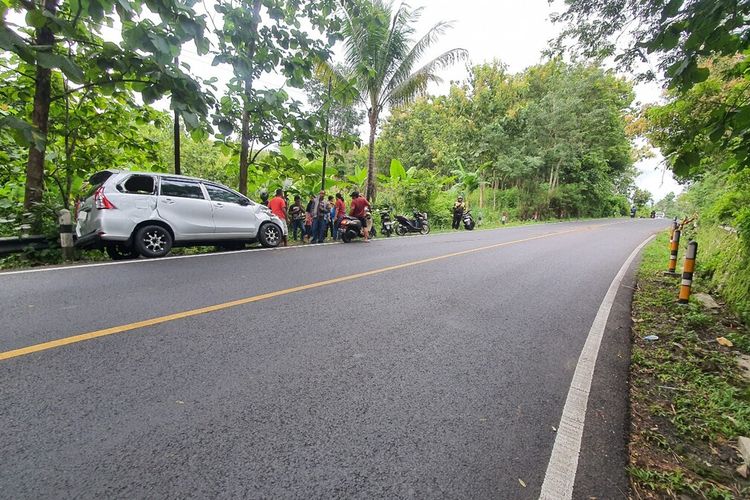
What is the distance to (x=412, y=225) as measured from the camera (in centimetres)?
1661

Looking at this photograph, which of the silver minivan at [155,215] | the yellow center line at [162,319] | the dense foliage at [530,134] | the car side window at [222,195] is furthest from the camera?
the dense foliage at [530,134]

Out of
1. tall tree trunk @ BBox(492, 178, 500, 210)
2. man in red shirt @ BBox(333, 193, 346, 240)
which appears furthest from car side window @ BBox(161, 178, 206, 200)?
tall tree trunk @ BBox(492, 178, 500, 210)

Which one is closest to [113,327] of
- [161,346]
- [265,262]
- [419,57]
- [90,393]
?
[161,346]

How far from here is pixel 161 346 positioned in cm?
320

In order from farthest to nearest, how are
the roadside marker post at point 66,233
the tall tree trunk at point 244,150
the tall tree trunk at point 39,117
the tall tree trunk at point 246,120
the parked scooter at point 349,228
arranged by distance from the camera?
the parked scooter at point 349,228 < the tall tree trunk at point 244,150 < the tall tree trunk at point 246,120 < the roadside marker post at point 66,233 < the tall tree trunk at point 39,117

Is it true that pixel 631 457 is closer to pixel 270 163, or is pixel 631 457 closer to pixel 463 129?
pixel 270 163

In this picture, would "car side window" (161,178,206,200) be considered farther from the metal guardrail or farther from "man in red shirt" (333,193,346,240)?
"man in red shirt" (333,193,346,240)

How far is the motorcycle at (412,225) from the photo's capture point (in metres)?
16.1

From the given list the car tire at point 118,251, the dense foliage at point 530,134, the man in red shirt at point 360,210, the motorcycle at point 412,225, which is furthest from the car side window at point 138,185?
the dense foliage at point 530,134

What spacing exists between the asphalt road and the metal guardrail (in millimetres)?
1259

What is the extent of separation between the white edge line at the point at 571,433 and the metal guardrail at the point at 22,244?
27.2ft

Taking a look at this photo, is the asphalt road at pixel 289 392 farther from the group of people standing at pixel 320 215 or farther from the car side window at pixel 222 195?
the group of people standing at pixel 320 215

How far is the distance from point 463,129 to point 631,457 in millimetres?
28407

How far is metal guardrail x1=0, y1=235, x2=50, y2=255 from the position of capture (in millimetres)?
6086
